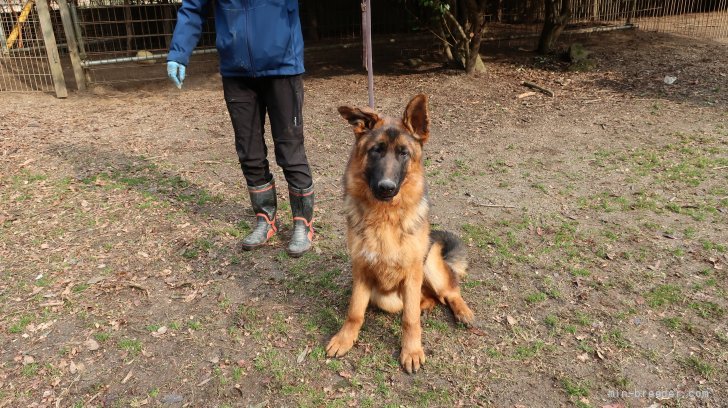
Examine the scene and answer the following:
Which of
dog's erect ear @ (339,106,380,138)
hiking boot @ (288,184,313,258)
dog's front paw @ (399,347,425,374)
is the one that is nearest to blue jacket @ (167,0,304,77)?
hiking boot @ (288,184,313,258)

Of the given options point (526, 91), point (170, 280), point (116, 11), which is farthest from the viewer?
point (116, 11)

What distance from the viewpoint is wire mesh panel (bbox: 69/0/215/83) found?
34.1 ft

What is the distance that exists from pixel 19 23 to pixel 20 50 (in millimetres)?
645

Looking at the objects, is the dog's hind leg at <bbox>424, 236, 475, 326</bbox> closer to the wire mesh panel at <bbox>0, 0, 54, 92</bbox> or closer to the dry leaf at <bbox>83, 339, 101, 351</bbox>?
the dry leaf at <bbox>83, 339, 101, 351</bbox>

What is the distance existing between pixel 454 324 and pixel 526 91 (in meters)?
6.72

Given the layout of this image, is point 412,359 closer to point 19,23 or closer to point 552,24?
point 552,24

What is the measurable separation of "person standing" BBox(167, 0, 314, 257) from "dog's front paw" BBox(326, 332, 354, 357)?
1.28 m

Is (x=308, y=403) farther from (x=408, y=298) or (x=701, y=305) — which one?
(x=701, y=305)

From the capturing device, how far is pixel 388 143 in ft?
10.1

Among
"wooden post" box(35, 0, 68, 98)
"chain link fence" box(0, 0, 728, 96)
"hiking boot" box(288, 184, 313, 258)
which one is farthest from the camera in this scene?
"chain link fence" box(0, 0, 728, 96)

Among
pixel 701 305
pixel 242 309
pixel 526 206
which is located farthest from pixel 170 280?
pixel 701 305

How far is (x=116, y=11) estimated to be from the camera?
44.5 feet

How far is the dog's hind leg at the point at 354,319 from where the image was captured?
3328mm

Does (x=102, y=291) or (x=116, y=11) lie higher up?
(x=116, y=11)
